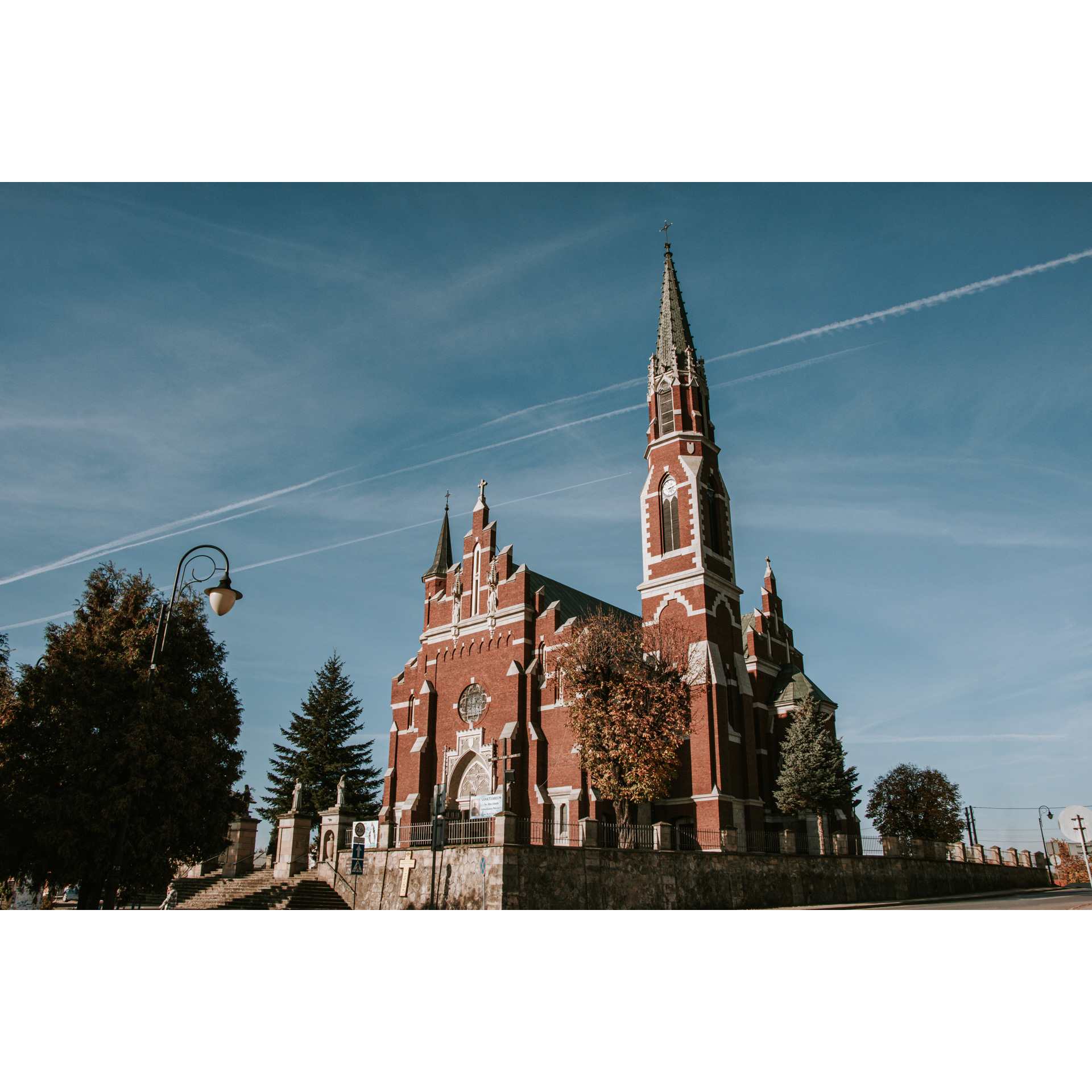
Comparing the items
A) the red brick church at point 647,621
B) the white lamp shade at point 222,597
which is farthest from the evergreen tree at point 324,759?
the white lamp shade at point 222,597

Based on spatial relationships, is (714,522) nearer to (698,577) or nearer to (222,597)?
(698,577)

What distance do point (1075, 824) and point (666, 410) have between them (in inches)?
1180

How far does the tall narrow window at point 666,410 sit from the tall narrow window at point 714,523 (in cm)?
367

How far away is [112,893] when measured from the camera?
14.4m

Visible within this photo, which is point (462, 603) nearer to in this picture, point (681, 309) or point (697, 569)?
point (697, 569)

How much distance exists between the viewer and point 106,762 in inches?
948

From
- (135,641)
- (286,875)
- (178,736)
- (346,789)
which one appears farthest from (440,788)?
(346,789)

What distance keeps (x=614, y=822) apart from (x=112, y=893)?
2297 centimetres

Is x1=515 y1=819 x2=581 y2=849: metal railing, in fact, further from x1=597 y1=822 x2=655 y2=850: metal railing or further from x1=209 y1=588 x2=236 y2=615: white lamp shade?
x1=209 y1=588 x2=236 y2=615: white lamp shade

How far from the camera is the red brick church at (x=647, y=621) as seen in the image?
34.1 m

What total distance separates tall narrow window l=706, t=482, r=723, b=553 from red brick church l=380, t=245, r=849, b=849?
0.34ft

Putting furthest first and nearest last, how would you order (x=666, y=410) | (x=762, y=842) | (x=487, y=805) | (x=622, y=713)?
(x=666, y=410) → (x=762, y=842) → (x=622, y=713) → (x=487, y=805)

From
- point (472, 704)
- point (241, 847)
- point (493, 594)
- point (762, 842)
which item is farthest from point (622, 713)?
point (241, 847)

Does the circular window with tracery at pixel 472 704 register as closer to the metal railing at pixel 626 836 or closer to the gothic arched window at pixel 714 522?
the metal railing at pixel 626 836
